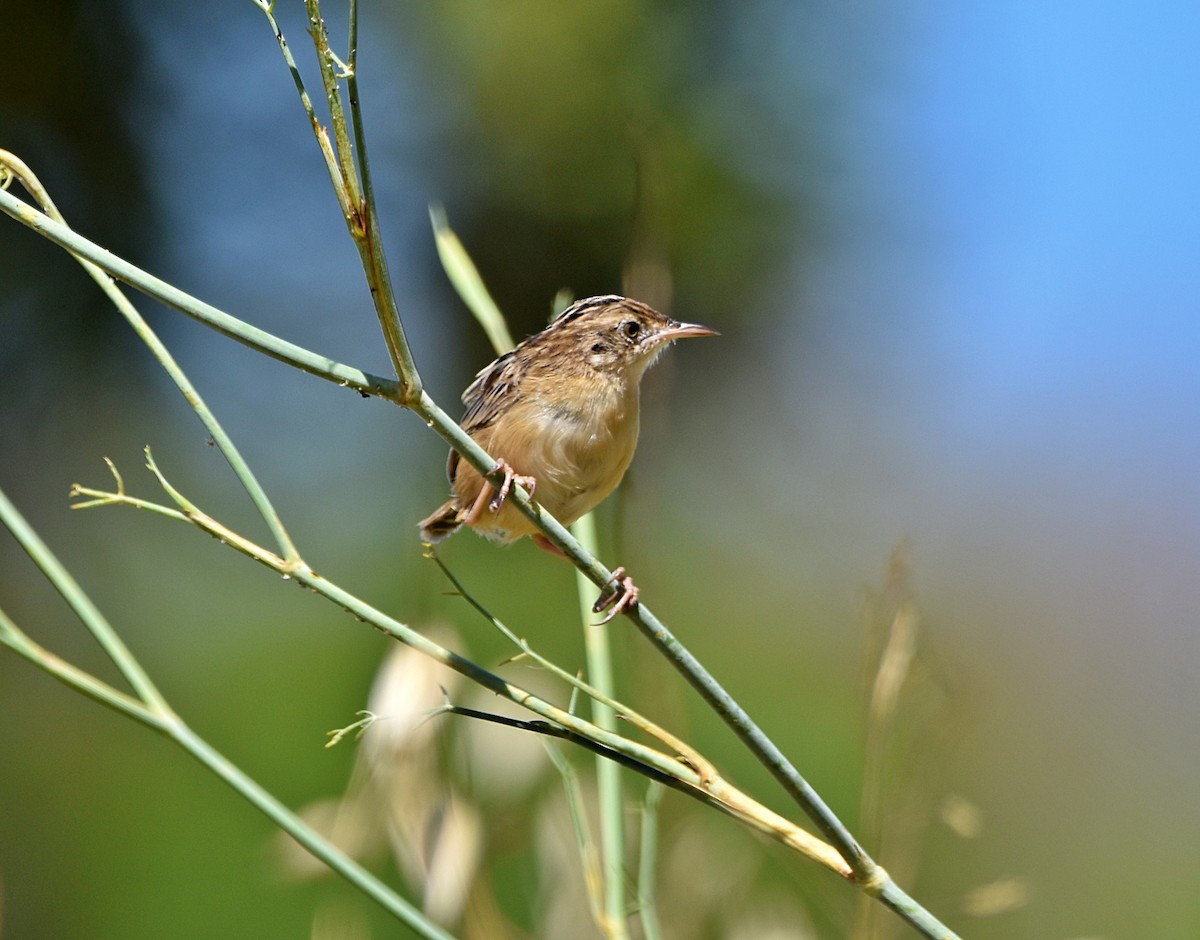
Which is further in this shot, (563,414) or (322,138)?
(563,414)

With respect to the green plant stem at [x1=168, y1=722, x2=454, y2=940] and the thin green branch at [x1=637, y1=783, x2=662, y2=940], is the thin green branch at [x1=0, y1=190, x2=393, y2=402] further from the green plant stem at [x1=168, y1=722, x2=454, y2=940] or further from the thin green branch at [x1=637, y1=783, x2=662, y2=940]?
the thin green branch at [x1=637, y1=783, x2=662, y2=940]

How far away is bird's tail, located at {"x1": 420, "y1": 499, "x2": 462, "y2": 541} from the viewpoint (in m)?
2.88

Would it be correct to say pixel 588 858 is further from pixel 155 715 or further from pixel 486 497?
pixel 486 497

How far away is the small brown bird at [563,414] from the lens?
2627 mm

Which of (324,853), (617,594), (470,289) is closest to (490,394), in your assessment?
(470,289)

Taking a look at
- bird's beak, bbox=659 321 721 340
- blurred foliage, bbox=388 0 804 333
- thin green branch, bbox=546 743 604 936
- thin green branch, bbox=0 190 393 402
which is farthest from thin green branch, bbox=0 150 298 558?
blurred foliage, bbox=388 0 804 333

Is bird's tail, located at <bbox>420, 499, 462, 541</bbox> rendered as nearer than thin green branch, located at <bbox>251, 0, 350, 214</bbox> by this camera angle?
No

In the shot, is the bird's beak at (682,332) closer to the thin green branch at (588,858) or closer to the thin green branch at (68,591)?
the thin green branch at (588,858)

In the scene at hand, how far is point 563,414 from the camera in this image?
2689mm

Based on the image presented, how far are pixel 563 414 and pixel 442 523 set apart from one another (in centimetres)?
47

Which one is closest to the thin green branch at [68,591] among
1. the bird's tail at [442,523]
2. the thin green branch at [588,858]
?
the thin green branch at [588,858]

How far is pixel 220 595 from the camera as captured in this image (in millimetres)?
7422

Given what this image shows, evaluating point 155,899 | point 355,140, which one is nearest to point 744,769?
point 155,899

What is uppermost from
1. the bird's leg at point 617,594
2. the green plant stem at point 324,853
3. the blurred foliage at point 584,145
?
the blurred foliage at point 584,145
